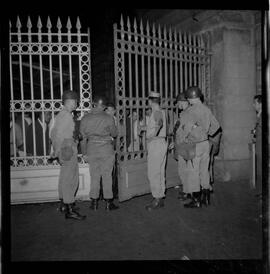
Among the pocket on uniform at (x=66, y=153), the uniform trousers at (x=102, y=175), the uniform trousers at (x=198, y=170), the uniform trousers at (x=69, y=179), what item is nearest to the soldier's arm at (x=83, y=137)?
the uniform trousers at (x=102, y=175)

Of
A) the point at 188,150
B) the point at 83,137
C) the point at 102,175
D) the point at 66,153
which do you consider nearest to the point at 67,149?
the point at 66,153

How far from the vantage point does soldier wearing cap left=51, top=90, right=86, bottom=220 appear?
4.52 m

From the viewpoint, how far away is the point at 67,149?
4488 mm

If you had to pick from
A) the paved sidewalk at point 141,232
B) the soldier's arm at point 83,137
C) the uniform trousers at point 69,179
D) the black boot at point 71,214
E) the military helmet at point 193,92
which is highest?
the military helmet at point 193,92

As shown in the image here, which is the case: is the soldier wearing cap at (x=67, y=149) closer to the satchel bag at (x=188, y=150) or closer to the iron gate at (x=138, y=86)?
the iron gate at (x=138, y=86)

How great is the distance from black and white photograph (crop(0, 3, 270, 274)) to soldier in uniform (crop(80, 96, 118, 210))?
2 centimetres

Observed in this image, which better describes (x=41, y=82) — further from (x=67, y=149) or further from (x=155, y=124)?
(x=155, y=124)

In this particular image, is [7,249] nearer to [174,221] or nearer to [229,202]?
[174,221]

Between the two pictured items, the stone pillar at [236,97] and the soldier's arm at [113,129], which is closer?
the soldier's arm at [113,129]

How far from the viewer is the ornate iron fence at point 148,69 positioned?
506 centimetres

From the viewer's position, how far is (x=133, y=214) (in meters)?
4.69

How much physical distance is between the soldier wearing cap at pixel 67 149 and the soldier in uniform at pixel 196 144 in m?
1.91

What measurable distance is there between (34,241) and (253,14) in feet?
21.4
